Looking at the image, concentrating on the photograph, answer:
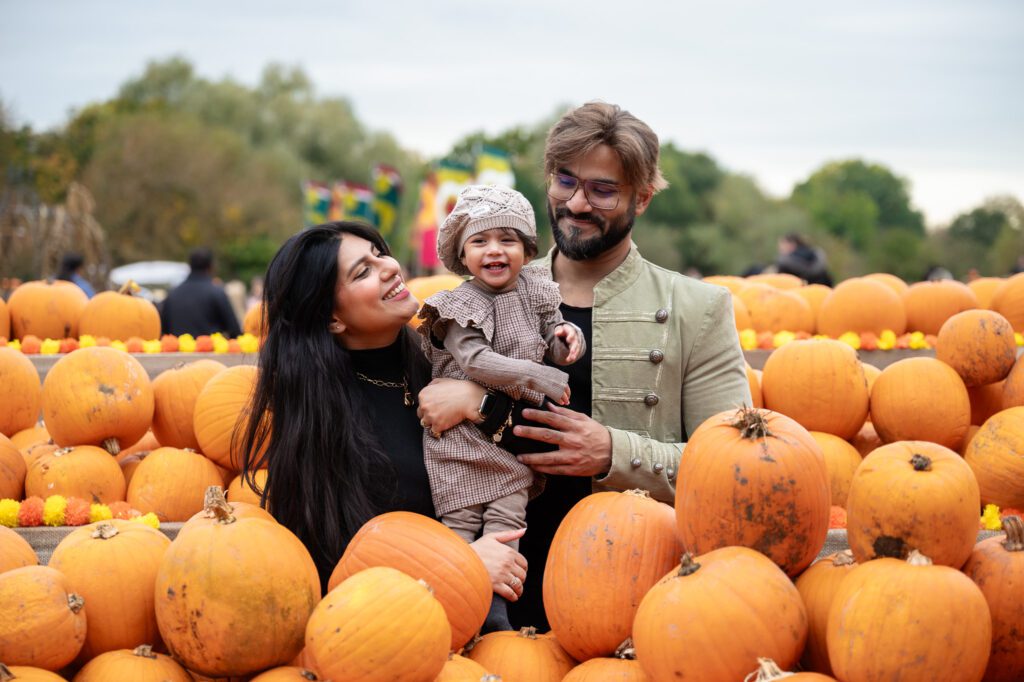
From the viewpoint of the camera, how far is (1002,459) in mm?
4281

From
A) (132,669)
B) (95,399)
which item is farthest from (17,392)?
(132,669)

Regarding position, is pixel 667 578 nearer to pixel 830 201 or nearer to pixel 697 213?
pixel 697 213

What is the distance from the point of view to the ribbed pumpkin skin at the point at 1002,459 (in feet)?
13.9

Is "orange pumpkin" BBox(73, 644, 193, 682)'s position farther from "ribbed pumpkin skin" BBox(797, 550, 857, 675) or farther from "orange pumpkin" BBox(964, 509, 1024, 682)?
"orange pumpkin" BBox(964, 509, 1024, 682)

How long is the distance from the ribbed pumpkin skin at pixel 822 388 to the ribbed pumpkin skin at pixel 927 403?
166mm

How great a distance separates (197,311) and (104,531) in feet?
23.0

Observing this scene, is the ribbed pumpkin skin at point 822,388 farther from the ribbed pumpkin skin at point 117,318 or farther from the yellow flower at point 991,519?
the ribbed pumpkin skin at point 117,318

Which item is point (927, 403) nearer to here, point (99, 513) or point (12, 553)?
point (99, 513)

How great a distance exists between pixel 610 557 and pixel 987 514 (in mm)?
2316

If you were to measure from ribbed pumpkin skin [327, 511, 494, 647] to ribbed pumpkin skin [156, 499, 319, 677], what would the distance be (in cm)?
20

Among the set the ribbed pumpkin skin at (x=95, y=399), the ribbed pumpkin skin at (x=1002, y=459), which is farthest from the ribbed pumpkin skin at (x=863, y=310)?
the ribbed pumpkin skin at (x=95, y=399)

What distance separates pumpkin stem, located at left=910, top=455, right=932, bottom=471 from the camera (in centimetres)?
238

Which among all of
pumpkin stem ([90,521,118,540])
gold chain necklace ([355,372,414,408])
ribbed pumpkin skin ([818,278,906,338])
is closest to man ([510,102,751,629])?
gold chain necklace ([355,372,414,408])

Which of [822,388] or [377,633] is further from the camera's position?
[822,388]
